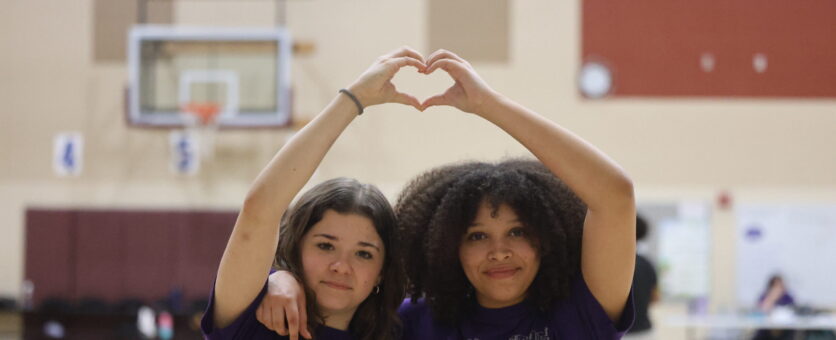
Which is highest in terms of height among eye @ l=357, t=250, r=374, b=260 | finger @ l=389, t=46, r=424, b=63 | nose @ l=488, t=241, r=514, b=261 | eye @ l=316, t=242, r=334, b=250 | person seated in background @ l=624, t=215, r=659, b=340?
finger @ l=389, t=46, r=424, b=63

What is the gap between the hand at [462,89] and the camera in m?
2.11

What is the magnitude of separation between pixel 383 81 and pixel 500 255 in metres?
0.53

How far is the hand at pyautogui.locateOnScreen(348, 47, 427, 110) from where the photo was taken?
6.89 ft

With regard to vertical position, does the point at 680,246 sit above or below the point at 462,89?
below

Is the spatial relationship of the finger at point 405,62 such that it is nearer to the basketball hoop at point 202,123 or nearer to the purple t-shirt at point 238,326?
the purple t-shirt at point 238,326

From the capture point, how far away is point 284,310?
2.07 metres

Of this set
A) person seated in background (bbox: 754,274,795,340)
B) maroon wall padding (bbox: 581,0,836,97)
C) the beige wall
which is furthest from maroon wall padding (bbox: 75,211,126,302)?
person seated in background (bbox: 754,274,795,340)

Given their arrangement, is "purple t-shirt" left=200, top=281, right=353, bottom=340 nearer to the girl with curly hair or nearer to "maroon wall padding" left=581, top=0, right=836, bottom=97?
the girl with curly hair

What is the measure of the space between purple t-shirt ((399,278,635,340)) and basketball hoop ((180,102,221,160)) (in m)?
8.46

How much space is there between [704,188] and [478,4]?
3.70 meters

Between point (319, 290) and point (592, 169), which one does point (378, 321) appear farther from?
point (592, 169)

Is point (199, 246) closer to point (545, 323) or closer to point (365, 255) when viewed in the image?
point (365, 255)

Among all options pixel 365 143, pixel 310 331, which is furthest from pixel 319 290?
pixel 365 143

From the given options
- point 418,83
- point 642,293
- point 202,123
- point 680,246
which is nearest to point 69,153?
point 202,123
